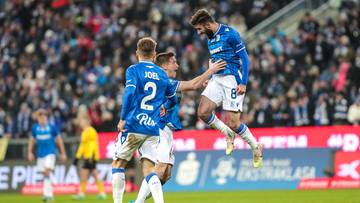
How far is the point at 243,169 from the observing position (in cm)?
2698

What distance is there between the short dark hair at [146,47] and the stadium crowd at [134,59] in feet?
48.3

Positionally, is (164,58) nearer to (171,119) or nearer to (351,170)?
(171,119)

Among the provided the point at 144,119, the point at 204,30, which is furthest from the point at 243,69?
the point at 144,119

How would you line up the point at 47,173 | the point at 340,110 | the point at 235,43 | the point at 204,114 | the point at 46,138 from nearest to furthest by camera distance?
the point at 235,43
the point at 204,114
the point at 47,173
the point at 46,138
the point at 340,110

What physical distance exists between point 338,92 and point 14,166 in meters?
10.2

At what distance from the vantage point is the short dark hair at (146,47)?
13.9 metres

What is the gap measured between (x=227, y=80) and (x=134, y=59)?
1805 cm

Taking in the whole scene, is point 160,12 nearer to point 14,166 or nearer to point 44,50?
point 44,50

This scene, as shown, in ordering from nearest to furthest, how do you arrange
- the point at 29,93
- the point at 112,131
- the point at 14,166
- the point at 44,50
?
1. the point at 14,166
2. the point at 112,131
3. the point at 29,93
4. the point at 44,50

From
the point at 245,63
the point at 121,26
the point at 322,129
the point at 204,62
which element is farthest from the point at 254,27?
the point at 245,63

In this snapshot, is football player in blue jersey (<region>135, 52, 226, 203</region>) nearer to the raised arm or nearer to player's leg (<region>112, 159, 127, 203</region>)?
player's leg (<region>112, 159, 127, 203</region>)

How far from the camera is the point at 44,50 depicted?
124 ft

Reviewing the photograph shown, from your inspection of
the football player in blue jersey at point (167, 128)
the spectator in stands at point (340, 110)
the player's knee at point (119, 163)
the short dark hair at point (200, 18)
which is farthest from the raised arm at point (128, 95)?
the spectator in stands at point (340, 110)

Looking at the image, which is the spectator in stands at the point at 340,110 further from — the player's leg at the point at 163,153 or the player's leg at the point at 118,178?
the player's leg at the point at 118,178
